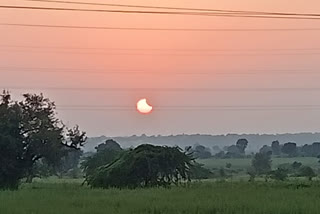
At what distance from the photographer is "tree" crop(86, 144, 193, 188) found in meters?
41.1

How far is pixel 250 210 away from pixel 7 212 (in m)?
7.30

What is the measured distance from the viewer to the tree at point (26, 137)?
1623 inches

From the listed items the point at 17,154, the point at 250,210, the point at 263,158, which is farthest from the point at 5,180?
the point at 263,158

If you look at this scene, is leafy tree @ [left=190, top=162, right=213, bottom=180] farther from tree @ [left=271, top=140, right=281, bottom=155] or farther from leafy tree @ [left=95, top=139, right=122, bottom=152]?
tree @ [left=271, top=140, right=281, bottom=155]

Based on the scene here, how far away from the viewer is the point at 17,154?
41.7 meters

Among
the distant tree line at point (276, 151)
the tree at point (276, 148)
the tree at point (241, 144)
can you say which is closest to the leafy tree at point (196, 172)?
the distant tree line at point (276, 151)

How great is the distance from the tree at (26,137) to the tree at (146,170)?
3.25 metres

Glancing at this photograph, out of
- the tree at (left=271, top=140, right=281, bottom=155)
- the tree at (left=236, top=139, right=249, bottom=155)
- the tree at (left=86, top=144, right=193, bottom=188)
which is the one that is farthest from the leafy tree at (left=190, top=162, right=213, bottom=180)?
the tree at (left=236, top=139, right=249, bottom=155)

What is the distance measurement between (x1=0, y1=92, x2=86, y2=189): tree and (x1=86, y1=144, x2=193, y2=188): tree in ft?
10.7

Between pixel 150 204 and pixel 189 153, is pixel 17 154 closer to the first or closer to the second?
pixel 189 153

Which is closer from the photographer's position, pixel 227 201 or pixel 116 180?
pixel 227 201

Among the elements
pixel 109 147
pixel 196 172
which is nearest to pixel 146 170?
pixel 196 172

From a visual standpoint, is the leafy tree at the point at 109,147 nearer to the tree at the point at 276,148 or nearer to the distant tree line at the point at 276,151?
the distant tree line at the point at 276,151

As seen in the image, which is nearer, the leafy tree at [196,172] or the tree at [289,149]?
the leafy tree at [196,172]
